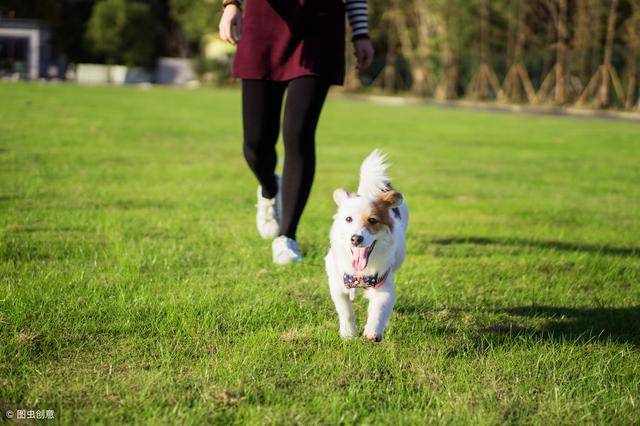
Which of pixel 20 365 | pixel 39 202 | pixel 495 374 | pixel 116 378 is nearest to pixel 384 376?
pixel 495 374

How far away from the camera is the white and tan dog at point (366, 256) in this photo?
298cm

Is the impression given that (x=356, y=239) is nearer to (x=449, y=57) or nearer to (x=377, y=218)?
(x=377, y=218)

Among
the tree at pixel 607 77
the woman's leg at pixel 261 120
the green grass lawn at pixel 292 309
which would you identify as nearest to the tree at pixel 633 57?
the tree at pixel 607 77

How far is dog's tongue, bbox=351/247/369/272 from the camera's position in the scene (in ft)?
9.84

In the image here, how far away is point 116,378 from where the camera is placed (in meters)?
2.61

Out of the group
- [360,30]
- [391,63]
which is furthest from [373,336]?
[391,63]

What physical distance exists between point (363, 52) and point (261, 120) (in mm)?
775

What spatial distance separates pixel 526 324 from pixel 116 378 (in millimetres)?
1996

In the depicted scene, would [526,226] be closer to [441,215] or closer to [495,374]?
[441,215]

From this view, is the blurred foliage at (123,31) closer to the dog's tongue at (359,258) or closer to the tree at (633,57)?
the tree at (633,57)

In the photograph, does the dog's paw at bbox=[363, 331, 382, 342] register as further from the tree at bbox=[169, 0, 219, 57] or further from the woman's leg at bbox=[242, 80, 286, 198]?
the tree at bbox=[169, 0, 219, 57]

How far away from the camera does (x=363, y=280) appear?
3.03 metres

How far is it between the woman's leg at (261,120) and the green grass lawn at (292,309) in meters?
0.63

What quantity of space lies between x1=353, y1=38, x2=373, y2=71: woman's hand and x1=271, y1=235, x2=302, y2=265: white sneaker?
1.19 m
